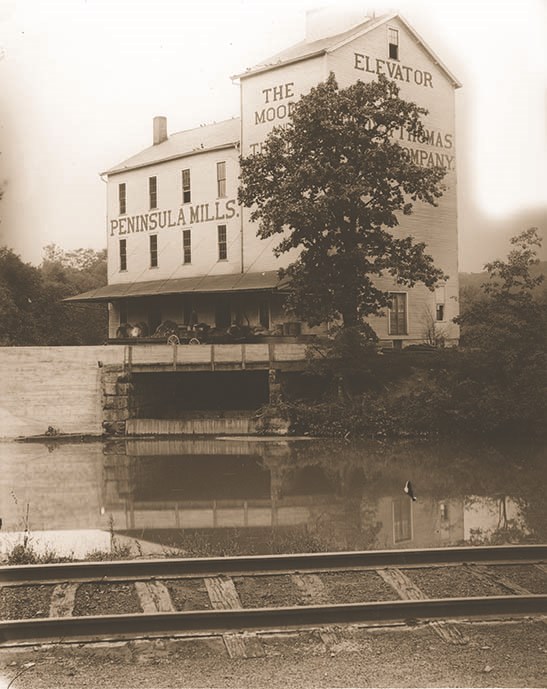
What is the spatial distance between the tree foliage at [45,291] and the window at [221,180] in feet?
12.6

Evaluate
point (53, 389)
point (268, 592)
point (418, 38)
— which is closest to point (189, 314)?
point (53, 389)

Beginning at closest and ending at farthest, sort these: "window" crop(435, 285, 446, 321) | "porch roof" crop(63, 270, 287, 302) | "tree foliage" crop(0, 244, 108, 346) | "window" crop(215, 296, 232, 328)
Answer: "tree foliage" crop(0, 244, 108, 346) → "porch roof" crop(63, 270, 287, 302) → "window" crop(435, 285, 446, 321) → "window" crop(215, 296, 232, 328)

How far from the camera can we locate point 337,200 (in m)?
19.8

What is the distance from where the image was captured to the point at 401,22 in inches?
283

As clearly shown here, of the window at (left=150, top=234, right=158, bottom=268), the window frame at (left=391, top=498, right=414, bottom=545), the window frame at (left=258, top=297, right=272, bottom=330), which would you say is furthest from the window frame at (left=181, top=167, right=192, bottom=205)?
the window frame at (left=258, top=297, right=272, bottom=330)

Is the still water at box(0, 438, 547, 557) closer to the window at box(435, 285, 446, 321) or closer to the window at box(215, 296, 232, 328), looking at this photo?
the window at box(435, 285, 446, 321)

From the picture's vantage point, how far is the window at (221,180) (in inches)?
714

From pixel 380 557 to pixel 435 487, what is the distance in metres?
5.70

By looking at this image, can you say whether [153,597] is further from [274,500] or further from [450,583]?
[274,500]

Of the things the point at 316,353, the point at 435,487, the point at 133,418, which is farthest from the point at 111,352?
the point at 435,487

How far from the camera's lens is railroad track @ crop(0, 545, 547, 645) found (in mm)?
5812

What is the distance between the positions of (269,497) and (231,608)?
5933 millimetres

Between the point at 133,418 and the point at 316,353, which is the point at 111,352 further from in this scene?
the point at 316,353

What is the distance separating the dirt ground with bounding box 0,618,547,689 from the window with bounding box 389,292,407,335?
1441cm
